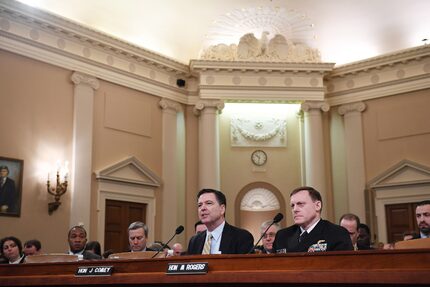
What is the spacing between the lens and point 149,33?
42.7ft

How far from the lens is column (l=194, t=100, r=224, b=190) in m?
12.9

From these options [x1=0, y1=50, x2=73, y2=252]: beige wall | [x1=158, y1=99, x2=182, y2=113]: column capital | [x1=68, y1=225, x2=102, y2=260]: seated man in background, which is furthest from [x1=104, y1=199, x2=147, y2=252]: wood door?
[x1=68, y1=225, x2=102, y2=260]: seated man in background

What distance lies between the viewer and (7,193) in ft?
32.1

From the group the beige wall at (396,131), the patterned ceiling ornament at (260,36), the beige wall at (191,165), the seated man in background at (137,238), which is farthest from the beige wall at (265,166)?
the seated man in background at (137,238)

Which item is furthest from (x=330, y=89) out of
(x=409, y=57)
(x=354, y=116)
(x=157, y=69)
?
(x=157, y=69)

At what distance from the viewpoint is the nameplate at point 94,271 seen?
3.85 metres

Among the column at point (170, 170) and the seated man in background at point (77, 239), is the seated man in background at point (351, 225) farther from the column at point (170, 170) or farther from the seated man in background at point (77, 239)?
the column at point (170, 170)

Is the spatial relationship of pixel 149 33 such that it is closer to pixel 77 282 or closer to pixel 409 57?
pixel 409 57

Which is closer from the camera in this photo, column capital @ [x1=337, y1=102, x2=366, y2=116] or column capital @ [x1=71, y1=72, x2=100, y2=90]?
column capital @ [x1=71, y1=72, x2=100, y2=90]

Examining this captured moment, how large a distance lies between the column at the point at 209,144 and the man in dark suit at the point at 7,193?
14.3 feet

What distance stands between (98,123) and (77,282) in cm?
808

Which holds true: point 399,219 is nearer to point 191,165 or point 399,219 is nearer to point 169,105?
point 191,165

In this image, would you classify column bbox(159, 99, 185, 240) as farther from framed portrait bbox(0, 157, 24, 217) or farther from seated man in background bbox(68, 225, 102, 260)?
seated man in background bbox(68, 225, 102, 260)

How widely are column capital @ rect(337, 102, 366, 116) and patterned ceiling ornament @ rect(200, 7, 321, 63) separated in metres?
1.25
